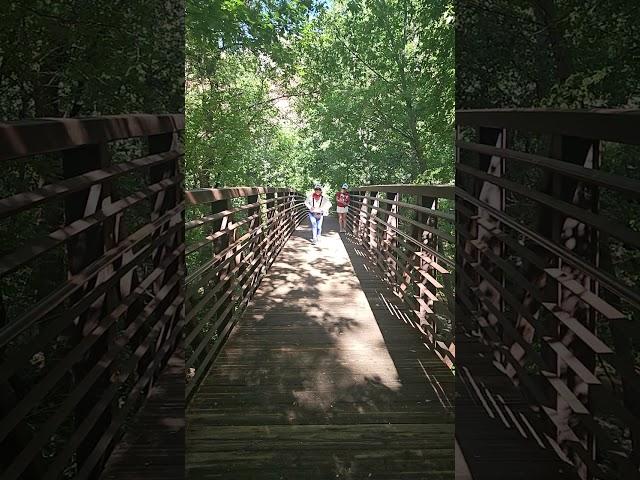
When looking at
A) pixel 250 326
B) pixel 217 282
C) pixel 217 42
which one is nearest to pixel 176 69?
Answer: pixel 217 282

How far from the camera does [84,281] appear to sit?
1.69m

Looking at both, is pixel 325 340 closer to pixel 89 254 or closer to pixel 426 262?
pixel 426 262

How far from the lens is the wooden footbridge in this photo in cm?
156

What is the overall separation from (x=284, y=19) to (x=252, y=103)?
207cm

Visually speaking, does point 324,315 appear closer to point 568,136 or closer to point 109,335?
point 109,335

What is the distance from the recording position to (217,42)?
703 centimetres

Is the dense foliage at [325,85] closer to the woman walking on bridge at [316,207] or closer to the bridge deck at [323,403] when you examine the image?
the woman walking on bridge at [316,207]

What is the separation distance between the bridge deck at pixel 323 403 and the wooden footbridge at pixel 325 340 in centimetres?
1

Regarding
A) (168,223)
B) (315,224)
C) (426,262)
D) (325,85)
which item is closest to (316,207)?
(315,224)

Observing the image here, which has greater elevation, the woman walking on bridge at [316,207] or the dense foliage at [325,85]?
the dense foliage at [325,85]

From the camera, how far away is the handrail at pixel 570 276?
1.52 meters

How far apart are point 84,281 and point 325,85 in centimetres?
1107

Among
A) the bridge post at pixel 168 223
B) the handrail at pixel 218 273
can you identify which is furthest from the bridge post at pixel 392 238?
the bridge post at pixel 168 223

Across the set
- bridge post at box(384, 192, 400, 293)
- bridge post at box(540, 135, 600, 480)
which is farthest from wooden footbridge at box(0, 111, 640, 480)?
bridge post at box(384, 192, 400, 293)
